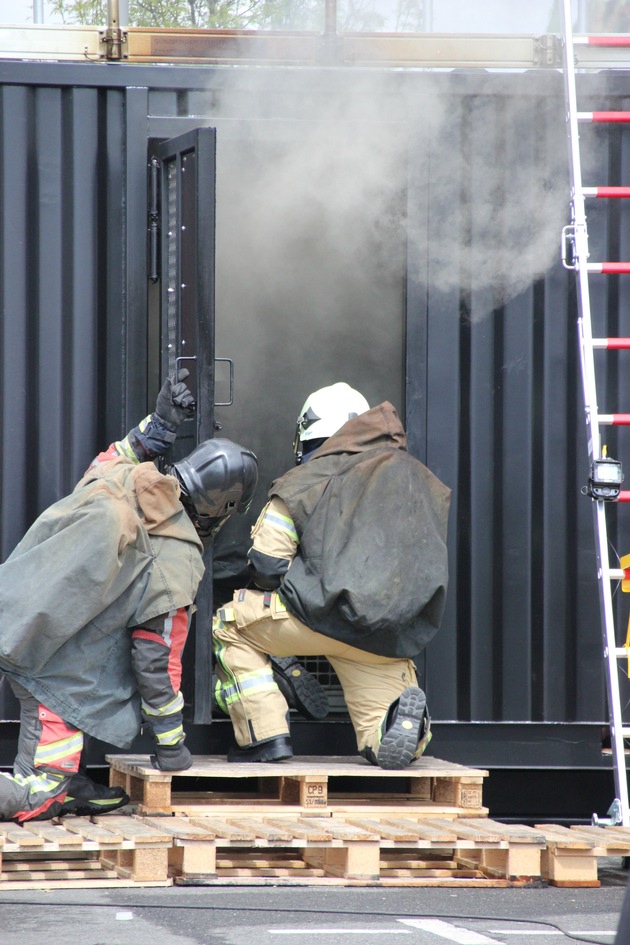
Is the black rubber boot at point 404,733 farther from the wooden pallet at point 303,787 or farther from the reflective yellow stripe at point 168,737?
the reflective yellow stripe at point 168,737

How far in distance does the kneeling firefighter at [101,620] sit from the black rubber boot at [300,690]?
818 millimetres

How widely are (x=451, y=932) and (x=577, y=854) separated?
1.01m

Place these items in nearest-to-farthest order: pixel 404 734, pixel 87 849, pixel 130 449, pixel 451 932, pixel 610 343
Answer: pixel 451 932 < pixel 87 849 < pixel 404 734 < pixel 610 343 < pixel 130 449

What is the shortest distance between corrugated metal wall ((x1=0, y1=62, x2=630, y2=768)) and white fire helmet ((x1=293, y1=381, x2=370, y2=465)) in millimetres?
303

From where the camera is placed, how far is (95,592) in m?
5.20

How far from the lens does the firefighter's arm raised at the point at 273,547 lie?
587 cm

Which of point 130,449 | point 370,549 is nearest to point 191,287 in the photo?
point 130,449

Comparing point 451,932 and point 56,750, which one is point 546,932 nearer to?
point 451,932

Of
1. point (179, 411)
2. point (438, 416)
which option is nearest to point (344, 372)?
point (438, 416)

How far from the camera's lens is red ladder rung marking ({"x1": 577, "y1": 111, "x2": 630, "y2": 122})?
5.86 metres

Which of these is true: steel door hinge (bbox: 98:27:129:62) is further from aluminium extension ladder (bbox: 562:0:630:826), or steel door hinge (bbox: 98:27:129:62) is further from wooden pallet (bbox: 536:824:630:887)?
wooden pallet (bbox: 536:824:630:887)

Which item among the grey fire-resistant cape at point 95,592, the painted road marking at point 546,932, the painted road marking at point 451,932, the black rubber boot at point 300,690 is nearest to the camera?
the painted road marking at point 451,932

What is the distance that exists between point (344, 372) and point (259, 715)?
2.95 m

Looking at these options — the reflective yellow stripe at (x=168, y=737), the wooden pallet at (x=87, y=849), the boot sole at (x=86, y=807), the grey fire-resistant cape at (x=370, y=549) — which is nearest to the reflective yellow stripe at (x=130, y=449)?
the grey fire-resistant cape at (x=370, y=549)
